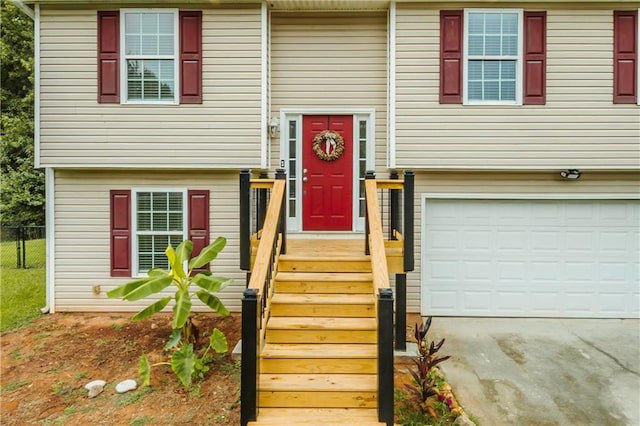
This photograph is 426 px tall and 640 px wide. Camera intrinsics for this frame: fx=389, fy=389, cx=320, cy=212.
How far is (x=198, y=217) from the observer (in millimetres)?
7059

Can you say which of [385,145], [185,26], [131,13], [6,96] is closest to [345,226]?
[385,145]

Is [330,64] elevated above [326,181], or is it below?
above

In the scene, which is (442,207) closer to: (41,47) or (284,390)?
(284,390)

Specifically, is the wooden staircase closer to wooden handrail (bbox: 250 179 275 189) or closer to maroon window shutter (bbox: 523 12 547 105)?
wooden handrail (bbox: 250 179 275 189)

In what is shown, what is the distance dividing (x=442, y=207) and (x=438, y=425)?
4.17 m

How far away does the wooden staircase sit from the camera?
3852 mm

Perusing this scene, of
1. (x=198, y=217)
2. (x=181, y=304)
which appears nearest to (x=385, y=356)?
(x=181, y=304)

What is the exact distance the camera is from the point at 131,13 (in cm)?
671

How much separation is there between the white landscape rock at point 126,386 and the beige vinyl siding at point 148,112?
139 inches

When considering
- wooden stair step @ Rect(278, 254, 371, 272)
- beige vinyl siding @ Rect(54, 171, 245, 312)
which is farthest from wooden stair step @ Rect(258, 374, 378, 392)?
beige vinyl siding @ Rect(54, 171, 245, 312)

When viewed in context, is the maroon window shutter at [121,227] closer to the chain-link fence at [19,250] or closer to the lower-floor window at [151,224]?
the lower-floor window at [151,224]

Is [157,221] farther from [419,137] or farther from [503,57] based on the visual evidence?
[503,57]

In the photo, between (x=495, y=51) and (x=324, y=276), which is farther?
(x=495, y=51)

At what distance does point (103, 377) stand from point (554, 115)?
792 centimetres
